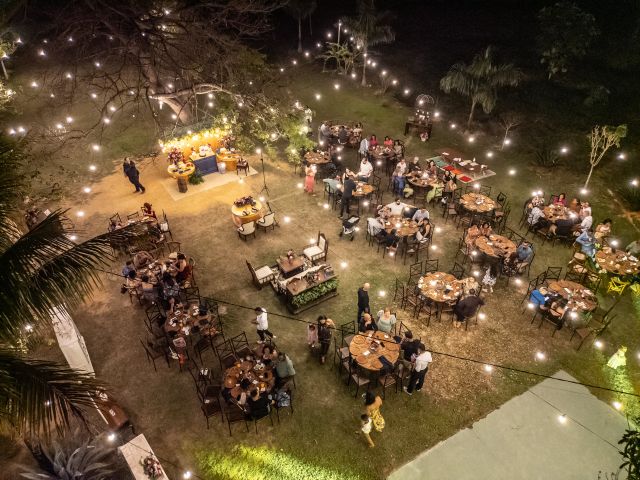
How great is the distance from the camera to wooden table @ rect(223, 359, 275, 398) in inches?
390

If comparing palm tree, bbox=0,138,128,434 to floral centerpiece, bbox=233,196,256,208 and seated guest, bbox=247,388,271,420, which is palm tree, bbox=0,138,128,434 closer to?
seated guest, bbox=247,388,271,420

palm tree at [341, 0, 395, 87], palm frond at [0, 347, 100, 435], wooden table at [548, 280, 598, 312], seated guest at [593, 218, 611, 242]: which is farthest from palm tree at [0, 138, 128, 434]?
palm tree at [341, 0, 395, 87]

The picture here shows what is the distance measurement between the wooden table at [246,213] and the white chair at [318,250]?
2.63 meters

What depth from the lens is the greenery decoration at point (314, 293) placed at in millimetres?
12443

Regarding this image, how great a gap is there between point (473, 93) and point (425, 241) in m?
9.85

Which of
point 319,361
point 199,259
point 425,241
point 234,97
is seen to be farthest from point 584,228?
point 234,97

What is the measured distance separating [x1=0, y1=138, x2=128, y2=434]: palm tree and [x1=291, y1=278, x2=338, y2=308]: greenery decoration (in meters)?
7.45

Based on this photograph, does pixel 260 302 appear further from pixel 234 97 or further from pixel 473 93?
pixel 473 93

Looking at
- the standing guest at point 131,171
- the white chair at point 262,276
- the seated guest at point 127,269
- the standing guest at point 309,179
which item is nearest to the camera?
the seated guest at point 127,269

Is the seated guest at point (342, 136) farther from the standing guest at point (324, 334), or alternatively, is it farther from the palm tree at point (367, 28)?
the standing guest at point (324, 334)

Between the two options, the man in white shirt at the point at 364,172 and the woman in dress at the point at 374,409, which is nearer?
the woman in dress at the point at 374,409

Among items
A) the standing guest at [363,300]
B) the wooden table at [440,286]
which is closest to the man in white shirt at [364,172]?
the wooden table at [440,286]

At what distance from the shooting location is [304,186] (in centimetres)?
1820

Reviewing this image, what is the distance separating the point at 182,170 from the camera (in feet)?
58.4
